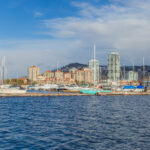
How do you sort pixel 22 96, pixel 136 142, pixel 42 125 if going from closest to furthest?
pixel 136 142
pixel 42 125
pixel 22 96

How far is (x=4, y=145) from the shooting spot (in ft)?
62.3

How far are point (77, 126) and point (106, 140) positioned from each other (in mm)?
6604

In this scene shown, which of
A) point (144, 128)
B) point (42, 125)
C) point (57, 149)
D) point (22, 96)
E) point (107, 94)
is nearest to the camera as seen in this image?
point (57, 149)

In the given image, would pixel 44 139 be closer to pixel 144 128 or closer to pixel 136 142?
pixel 136 142

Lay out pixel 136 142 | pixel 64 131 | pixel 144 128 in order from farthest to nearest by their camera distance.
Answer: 1. pixel 144 128
2. pixel 64 131
3. pixel 136 142

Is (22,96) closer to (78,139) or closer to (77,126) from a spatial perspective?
(77,126)

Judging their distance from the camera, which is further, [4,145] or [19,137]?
[19,137]

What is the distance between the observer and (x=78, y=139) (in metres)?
20.8

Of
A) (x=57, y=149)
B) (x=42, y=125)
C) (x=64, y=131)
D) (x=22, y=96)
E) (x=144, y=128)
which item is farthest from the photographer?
(x=22, y=96)

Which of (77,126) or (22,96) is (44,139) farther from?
(22,96)

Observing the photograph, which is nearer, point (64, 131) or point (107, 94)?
point (64, 131)

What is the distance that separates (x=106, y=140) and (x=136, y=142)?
238 cm

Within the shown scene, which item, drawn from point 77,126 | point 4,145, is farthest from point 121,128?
point 4,145

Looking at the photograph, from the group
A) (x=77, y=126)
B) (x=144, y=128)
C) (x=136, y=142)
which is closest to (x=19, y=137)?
(x=77, y=126)
